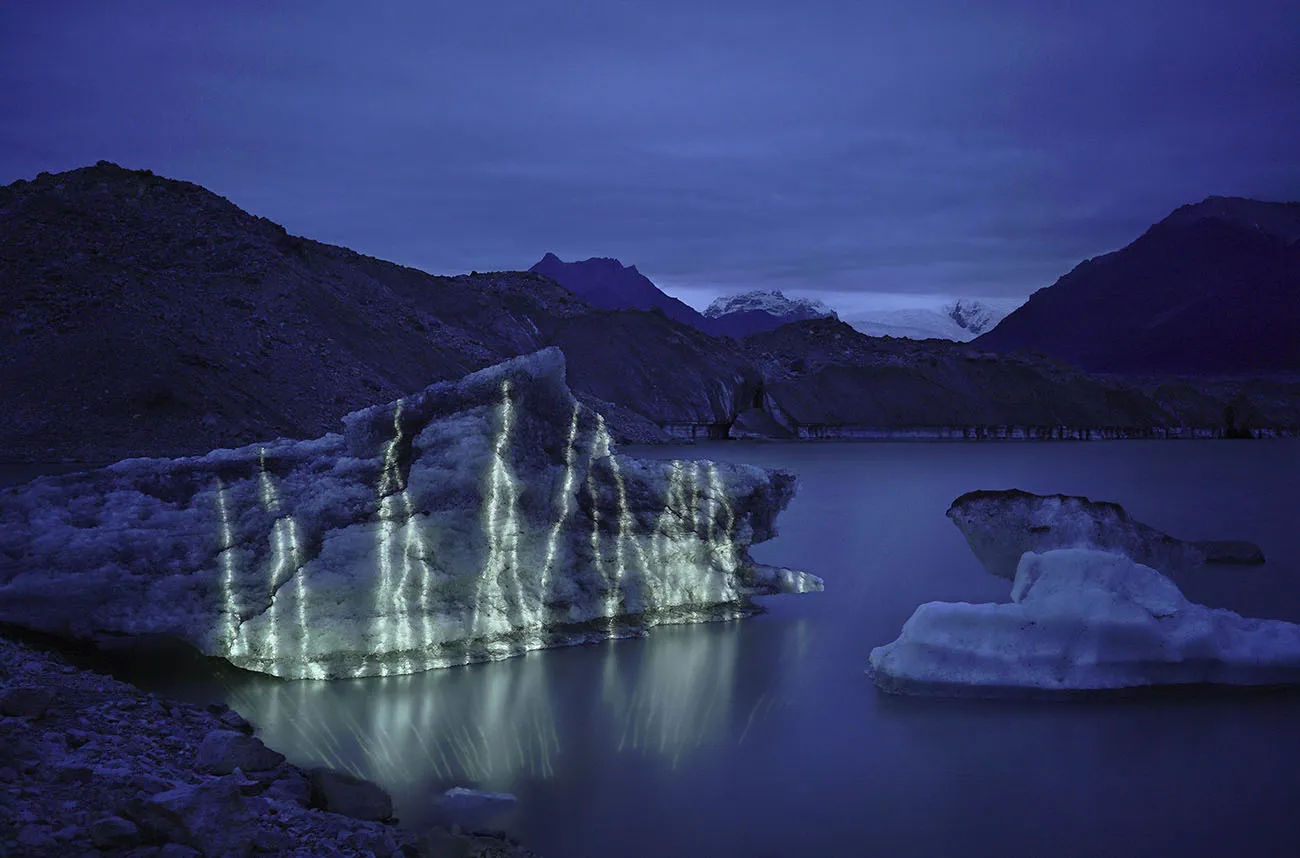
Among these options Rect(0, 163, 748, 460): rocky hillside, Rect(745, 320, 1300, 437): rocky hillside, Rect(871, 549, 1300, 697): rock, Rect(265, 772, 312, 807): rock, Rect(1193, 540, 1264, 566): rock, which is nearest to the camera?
Rect(265, 772, 312, 807): rock

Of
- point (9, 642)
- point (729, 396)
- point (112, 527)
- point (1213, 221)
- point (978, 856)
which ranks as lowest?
point (978, 856)

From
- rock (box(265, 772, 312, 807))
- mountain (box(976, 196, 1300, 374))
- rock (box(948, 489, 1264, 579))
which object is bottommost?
rock (box(265, 772, 312, 807))

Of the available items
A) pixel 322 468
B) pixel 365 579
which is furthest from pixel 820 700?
pixel 322 468

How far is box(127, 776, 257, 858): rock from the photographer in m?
3.42

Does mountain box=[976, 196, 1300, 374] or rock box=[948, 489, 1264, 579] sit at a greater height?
mountain box=[976, 196, 1300, 374]

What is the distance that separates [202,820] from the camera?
348 centimetres

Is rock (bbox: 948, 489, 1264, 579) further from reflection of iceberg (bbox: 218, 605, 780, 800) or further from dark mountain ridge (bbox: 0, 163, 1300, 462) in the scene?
dark mountain ridge (bbox: 0, 163, 1300, 462)

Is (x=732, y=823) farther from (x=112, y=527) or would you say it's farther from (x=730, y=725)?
(x=112, y=527)

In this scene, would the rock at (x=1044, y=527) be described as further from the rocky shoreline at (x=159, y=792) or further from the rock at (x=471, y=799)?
the rocky shoreline at (x=159, y=792)

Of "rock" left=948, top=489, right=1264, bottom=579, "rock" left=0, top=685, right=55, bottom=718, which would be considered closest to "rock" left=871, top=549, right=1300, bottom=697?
"rock" left=948, top=489, right=1264, bottom=579

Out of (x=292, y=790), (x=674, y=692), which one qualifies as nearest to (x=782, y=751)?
(x=674, y=692)

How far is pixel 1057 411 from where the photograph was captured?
5906 cm

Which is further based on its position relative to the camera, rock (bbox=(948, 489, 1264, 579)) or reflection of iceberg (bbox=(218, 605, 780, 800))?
rock (bbox=(948, 489, 1264, 579))

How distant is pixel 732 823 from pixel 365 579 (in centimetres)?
306
